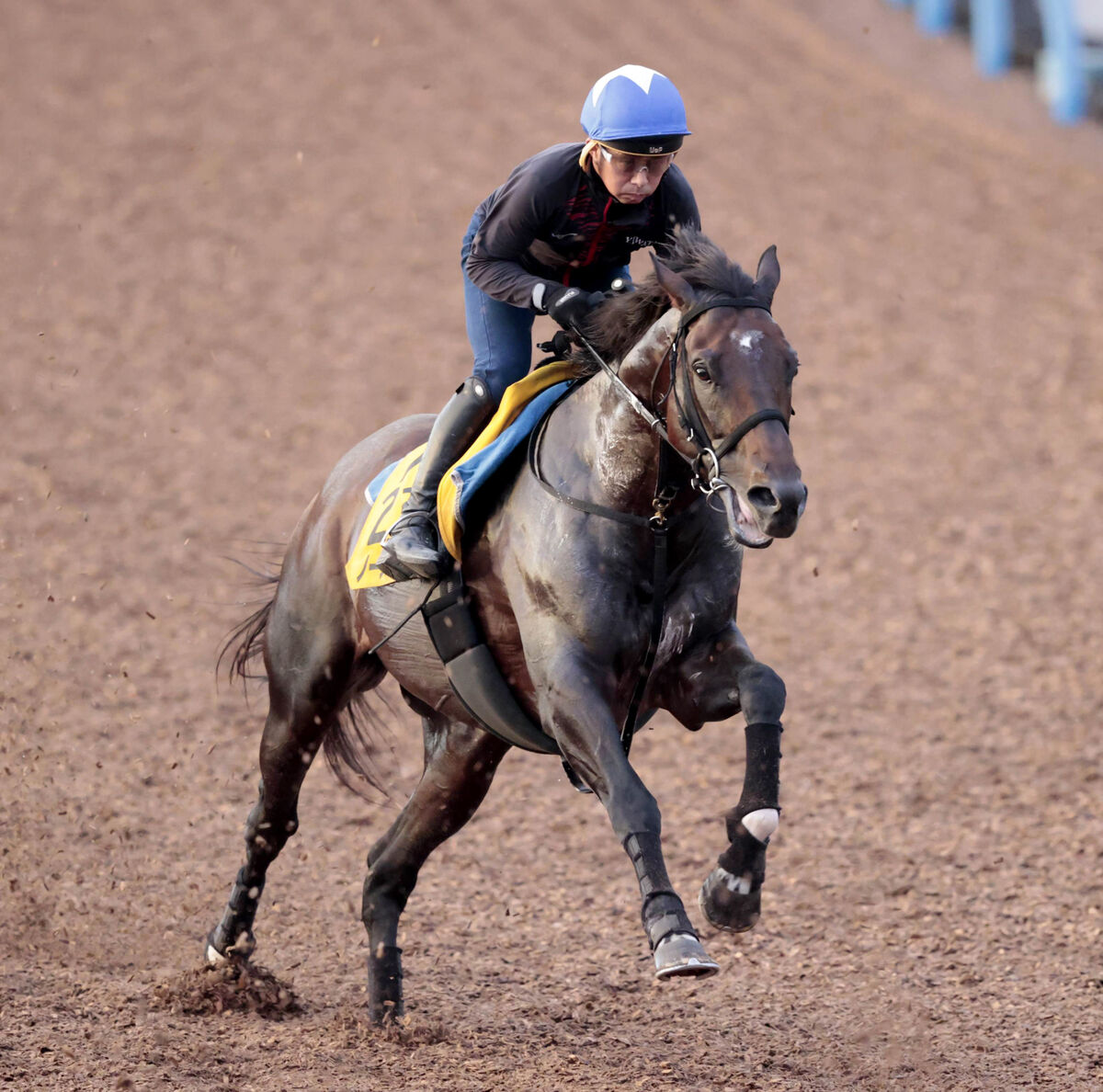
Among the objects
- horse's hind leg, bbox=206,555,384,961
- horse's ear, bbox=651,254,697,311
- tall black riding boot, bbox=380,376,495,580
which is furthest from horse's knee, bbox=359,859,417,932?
horse's ear, bbox=651,254,697,311

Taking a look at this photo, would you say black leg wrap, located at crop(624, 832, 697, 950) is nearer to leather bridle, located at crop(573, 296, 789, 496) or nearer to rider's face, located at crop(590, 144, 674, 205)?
leather bridle, located at crop(573, 296, 789, 496)

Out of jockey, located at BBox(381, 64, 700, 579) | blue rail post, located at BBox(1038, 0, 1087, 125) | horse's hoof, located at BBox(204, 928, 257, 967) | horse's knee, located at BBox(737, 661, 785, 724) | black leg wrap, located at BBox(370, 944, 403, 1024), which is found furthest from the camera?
blue rail post, located at BBox(1038, 0, 1087, 125)

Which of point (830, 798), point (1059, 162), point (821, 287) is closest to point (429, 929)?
point (830, 798)

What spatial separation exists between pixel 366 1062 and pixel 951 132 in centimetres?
1533

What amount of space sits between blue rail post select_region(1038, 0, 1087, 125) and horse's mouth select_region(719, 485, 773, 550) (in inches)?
576

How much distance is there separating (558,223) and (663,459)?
84 cm

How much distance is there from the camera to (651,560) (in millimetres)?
4578

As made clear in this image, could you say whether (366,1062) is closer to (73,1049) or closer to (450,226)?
(73,1049)

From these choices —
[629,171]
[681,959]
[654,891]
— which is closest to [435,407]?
[629,171]

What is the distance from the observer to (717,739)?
8.95m

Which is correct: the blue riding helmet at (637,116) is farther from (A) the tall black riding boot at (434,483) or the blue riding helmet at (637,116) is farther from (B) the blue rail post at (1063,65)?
(B) the blue rail post at (1063,65)

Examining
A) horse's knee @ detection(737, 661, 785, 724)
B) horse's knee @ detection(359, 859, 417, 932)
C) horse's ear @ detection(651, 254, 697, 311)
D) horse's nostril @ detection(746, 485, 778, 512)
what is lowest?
horse's knee @ detection(359, 859, 417, 932)

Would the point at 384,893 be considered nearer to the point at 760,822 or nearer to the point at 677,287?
the point at 760,822

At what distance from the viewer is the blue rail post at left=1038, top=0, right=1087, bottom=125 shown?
16812 millimetres
